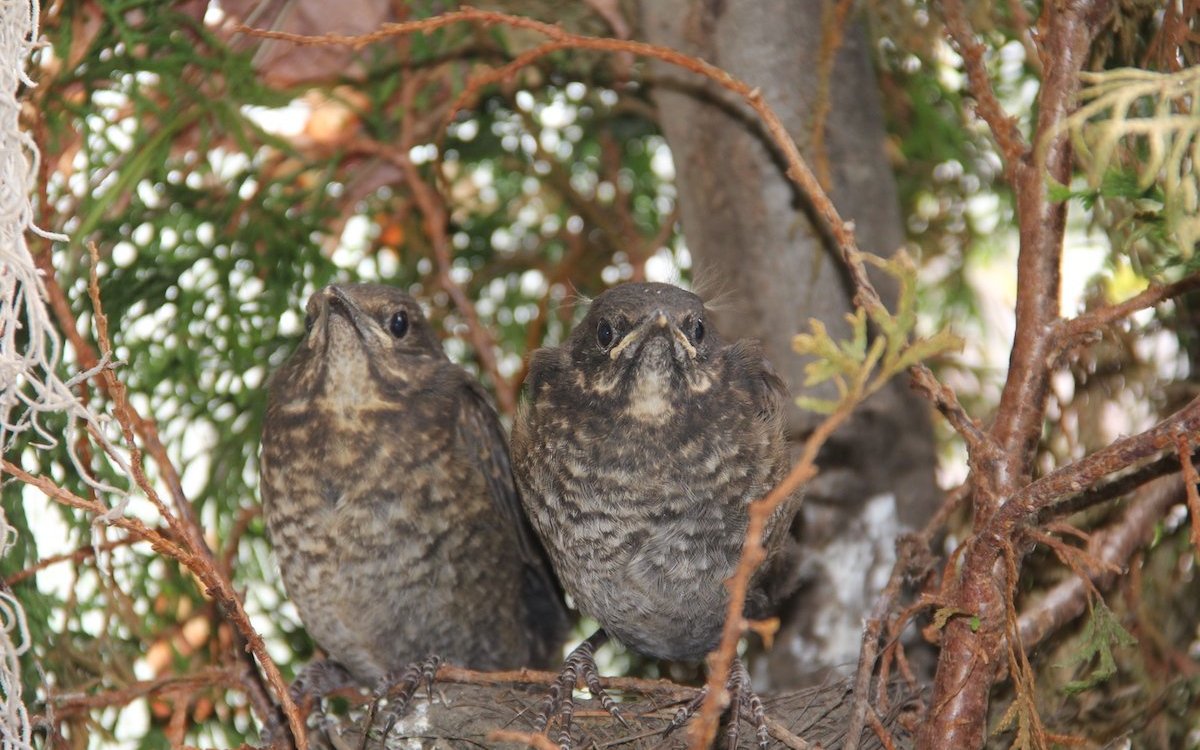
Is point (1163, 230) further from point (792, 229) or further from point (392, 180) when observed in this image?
point (392, 180)

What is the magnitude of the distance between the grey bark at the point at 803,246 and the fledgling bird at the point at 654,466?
27cm

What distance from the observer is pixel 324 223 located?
7.57 ft

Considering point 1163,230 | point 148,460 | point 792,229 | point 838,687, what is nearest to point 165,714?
point 148,460

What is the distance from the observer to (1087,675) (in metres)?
1.77

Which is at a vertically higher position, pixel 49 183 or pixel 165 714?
pixel 49 183

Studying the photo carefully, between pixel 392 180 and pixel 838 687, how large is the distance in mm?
1259

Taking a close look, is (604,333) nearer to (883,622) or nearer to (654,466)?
(654,466)

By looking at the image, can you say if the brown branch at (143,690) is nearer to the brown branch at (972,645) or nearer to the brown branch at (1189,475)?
the brown branch at (972,645)

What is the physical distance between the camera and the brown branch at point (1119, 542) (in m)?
1.72

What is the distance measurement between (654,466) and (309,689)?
2.64 feet

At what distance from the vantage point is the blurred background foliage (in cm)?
191

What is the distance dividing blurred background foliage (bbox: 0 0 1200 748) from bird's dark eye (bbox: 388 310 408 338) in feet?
0.66

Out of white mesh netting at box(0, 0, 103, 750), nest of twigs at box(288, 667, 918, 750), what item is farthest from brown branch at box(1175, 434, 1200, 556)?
white mesh netting at box(0, 0, 103, 750)

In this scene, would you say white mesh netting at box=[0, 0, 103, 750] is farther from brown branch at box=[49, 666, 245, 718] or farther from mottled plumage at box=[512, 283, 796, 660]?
mottled plumage at box=[512, 283, 796, 660]
